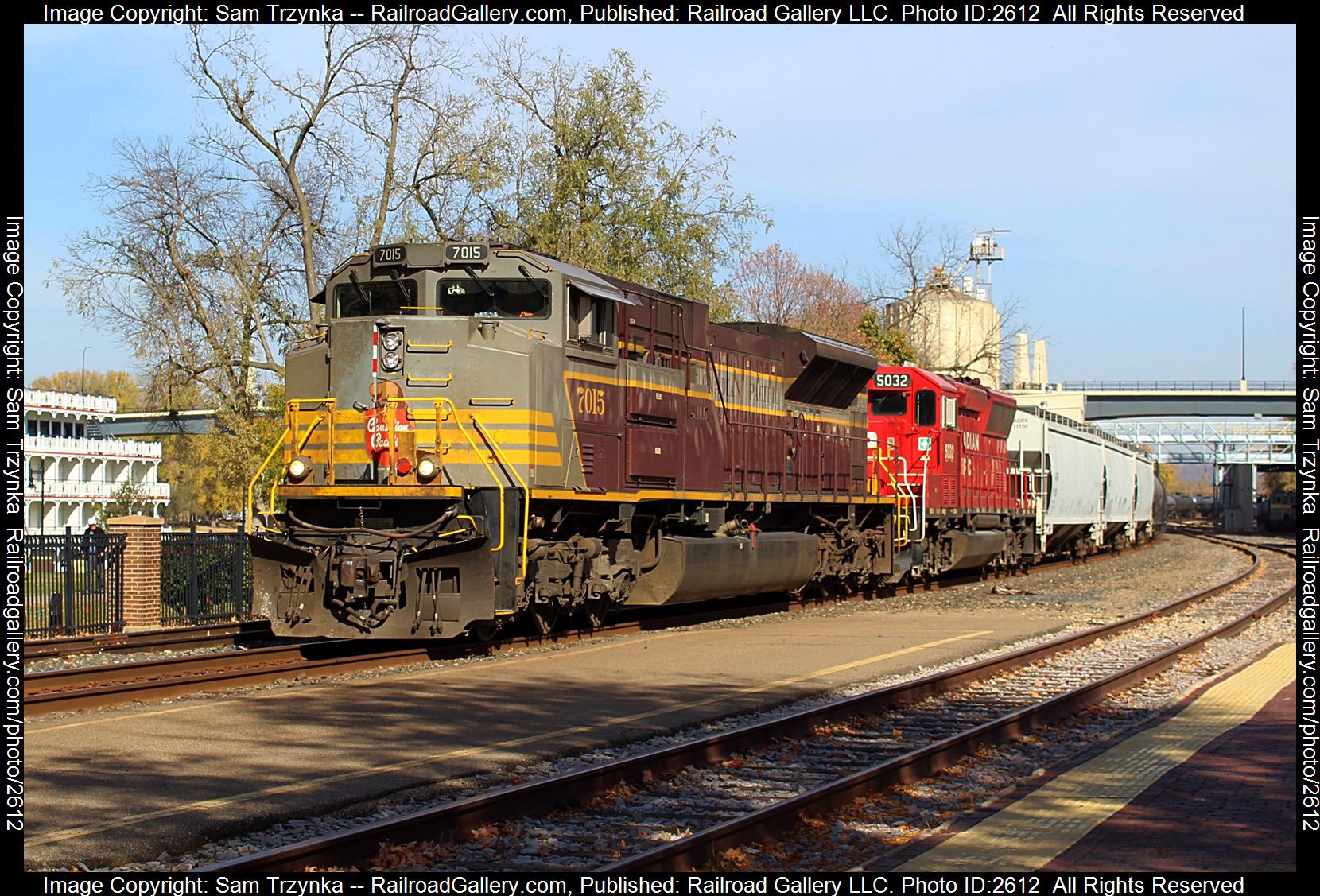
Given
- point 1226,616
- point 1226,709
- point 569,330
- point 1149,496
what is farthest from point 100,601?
point 1149,496

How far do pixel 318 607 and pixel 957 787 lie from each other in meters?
6.89

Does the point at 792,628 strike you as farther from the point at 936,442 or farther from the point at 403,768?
the point at 403,768

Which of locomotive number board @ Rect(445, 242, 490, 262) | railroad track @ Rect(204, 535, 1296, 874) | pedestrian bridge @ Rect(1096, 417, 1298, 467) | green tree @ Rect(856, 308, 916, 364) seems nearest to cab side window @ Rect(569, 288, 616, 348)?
locomotive number board @ Rect(445, 242, 490, 262)

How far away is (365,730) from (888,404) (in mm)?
17315

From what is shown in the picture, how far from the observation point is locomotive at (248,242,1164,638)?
499 inches

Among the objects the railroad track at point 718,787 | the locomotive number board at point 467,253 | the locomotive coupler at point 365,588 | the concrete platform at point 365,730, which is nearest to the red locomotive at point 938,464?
the concrete platform at point 365,730

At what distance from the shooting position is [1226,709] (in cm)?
1112

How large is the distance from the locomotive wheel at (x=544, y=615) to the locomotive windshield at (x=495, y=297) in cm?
333

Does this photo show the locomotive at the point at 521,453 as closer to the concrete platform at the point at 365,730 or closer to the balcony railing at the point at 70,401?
the concrete platform at the point at 365,730

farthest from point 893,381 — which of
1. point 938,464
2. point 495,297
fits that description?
point 495,297

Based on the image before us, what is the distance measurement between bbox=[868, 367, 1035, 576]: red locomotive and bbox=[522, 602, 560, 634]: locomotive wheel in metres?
9.68

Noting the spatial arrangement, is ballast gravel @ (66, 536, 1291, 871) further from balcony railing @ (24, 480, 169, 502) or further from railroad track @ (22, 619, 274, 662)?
balcony railing @ (24, 480, 169, 502)

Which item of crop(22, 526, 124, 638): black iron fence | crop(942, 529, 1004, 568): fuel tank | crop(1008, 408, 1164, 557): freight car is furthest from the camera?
crop(1008, 408, 1164, 557): freight car

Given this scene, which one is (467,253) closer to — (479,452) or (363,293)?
(363,293)
